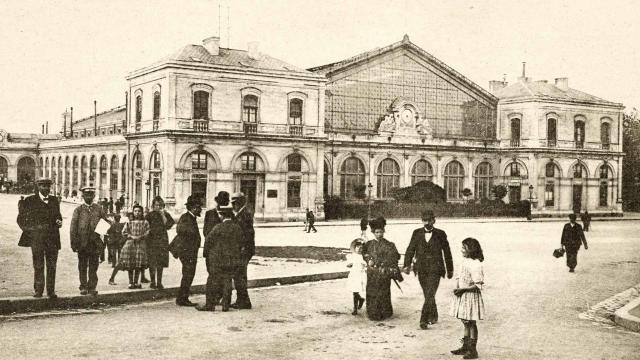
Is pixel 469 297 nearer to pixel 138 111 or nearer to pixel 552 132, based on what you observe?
pixel 138 111

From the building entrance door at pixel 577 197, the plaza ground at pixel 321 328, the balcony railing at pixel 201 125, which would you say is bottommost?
the plaza ground at pixel 321 328

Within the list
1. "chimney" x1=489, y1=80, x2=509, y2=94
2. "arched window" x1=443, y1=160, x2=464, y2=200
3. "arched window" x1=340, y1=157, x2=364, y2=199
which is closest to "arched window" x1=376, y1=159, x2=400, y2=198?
"arched window" x1=340, y1=157, x2=364, y2=199

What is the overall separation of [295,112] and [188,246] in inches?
1152

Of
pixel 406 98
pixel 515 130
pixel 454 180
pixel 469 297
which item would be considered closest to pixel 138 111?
pixel 406 98

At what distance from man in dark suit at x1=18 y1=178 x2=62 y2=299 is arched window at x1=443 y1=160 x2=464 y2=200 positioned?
41.0 metres

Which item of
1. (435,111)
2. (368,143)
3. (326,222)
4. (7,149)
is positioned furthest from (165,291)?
(7,149)

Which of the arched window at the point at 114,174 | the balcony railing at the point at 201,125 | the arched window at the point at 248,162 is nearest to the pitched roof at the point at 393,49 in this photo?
the arched window at the point at 248,162

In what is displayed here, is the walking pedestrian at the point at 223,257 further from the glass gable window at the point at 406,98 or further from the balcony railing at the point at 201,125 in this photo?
the glass gable window at the point at 406,98

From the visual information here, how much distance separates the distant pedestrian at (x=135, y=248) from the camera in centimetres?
1253

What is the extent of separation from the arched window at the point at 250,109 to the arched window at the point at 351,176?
28.1ft

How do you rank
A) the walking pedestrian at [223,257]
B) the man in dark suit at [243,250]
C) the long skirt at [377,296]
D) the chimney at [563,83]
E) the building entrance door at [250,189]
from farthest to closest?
the chimney at [563,83] → the building entrance door at [250,189] → the man in dark suit at [243,250] → the walking pedestrian at [223,257] → the long skirt at [377,296]

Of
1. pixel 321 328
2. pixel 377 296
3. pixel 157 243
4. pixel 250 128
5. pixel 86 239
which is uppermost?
pixel 250 128

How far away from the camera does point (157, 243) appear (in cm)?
1273

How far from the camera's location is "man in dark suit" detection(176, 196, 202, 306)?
11.6m
